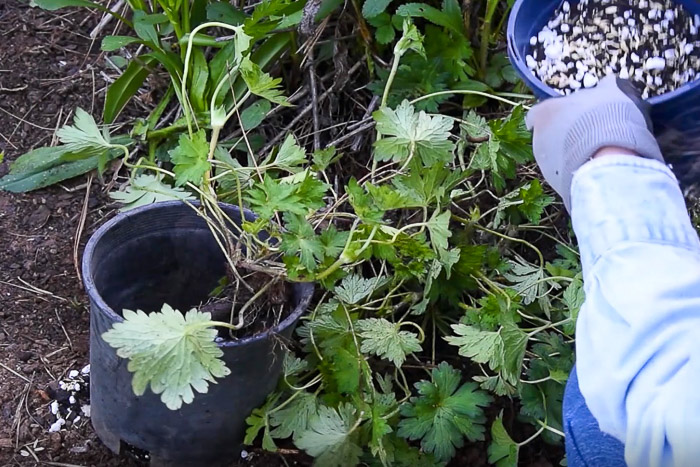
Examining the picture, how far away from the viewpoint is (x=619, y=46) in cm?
120

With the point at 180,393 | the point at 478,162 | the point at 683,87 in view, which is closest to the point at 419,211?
the point at 478,162

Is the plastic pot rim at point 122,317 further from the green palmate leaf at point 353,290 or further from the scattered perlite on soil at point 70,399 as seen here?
the scattered perlite on soil at point 70,399

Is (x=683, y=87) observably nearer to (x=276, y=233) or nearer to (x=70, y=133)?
(x=276, y=233)

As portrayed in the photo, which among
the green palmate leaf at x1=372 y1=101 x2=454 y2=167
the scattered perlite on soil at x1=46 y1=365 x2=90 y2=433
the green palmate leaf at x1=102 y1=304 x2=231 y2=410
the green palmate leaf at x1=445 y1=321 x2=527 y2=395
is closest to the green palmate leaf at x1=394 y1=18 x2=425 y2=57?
the green palmate leaf at x1=372 y1=101 x2=454 y2=167

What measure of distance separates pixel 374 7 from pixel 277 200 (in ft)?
1.86

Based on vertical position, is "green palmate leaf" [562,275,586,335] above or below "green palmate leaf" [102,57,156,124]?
above

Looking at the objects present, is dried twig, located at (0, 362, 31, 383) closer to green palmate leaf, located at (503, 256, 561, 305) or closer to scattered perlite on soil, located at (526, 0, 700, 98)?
green palmate leaf, located at (503, 256, 561, 305)

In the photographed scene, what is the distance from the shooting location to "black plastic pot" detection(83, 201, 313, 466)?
1129mm

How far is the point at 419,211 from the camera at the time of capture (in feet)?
4.62

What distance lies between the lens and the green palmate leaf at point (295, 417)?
1.21 m

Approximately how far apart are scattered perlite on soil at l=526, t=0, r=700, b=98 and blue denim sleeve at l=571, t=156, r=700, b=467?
0.35 m

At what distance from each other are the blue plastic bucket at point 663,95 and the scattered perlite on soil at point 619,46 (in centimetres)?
2

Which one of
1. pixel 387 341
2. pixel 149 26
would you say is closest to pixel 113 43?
pixel 149 26

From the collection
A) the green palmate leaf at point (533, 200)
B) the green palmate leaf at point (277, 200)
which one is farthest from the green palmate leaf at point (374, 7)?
the green palmate leaf at point (277, 200)
